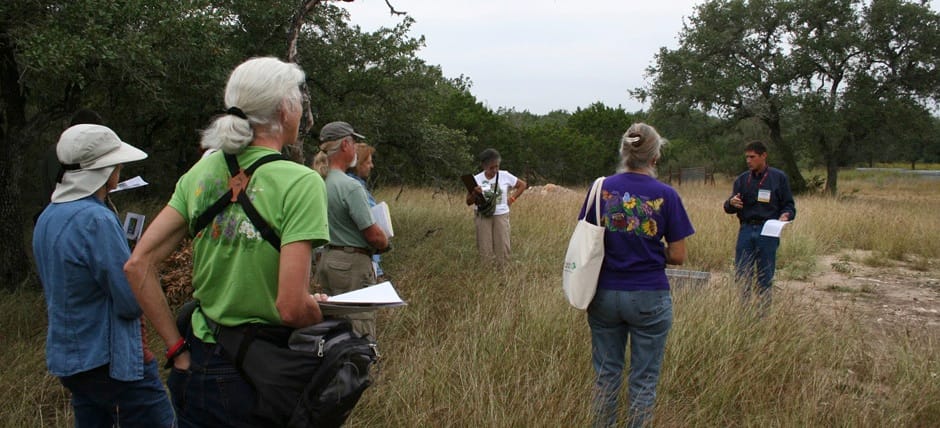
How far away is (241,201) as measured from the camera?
1.89 metres

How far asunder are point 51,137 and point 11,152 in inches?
146

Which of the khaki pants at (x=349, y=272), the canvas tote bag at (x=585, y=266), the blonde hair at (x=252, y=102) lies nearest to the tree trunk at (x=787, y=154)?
the khaki pants at (x=349, y=272)

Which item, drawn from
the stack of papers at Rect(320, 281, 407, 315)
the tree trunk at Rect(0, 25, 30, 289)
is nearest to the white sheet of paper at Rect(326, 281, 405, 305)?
the stack of papers at Rect(320, 281, 407, 315)

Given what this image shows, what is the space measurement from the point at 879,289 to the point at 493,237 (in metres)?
5.05

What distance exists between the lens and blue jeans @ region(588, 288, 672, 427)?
3307 millimetres

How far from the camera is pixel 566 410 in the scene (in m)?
3.43

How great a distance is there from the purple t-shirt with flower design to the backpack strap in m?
1.91

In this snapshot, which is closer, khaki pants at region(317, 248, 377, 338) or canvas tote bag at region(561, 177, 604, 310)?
canvas tote bag at region(561, 177, 604, 310)

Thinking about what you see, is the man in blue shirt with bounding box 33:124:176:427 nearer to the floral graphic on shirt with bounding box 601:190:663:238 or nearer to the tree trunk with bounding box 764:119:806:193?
the floral graphic on shirt with bounding box 601:190:663:238

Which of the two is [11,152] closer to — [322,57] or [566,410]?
[322,57]

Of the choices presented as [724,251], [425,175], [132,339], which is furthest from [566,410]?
[425,175]

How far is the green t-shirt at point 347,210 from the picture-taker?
396cm

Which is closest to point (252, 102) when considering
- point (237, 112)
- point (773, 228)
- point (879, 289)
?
point (237, 112)

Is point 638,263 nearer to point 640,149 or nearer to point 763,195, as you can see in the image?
point 640,149
